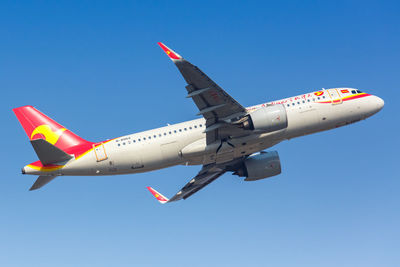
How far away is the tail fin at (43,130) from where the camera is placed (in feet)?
162

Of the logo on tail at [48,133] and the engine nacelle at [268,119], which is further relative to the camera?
the logo on tail at [48,133]

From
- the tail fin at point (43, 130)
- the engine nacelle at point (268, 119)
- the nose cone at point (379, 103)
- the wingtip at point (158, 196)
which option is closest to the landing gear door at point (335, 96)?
the nose cone at point (379, 103)

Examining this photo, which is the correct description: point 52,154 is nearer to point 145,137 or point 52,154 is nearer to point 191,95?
point 145,137

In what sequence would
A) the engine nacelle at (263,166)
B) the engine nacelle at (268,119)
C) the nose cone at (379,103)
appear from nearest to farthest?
the engine nacelle at (268,119)
the nose cone at (379,103)
the engine nacelle at (263,166)

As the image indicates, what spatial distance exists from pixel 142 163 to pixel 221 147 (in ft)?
24.3

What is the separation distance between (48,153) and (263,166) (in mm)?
20970

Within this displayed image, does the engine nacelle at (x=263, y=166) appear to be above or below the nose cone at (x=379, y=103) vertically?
below

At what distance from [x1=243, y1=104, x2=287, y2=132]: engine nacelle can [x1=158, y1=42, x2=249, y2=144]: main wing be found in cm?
106

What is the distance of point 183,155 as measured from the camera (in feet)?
157

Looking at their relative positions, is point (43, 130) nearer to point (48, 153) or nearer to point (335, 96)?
point (48, 153)

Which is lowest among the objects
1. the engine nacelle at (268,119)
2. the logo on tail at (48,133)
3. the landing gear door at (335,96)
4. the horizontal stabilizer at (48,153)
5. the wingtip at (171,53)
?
the horizontal stabilizer at (48,153)

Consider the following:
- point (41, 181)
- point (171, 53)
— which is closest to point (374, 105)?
point (171, 53)

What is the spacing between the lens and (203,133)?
4812 centimetres

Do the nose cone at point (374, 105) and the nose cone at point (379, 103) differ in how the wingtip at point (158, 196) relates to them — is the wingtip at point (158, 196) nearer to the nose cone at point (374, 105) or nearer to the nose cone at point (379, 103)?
the nose cone at point (374, 105)
